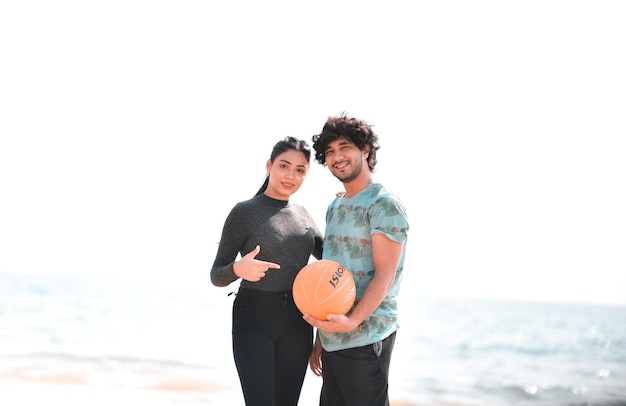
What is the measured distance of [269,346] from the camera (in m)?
3.53

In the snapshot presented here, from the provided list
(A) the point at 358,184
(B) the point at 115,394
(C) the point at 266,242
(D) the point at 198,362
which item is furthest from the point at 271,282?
(D) the point at 198,362

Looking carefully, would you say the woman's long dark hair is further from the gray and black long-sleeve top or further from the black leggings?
the black leggings

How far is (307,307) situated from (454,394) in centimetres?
1069

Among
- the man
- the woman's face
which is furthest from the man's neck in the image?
the woman's face

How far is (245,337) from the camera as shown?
355 cm

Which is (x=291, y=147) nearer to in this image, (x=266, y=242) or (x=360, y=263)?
(x=266, y=242)

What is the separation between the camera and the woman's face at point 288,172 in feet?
12.4

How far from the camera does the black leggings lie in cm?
348

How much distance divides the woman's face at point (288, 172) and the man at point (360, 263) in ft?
0.64

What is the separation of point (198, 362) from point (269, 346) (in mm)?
10674

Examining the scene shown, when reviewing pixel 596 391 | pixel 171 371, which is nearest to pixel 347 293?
pixel 171 371

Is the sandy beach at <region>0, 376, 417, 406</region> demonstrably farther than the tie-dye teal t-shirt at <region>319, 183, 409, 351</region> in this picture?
Yes

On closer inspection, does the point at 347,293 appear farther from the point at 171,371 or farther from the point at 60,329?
the point at 60,329

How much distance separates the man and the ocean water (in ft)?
21.3
